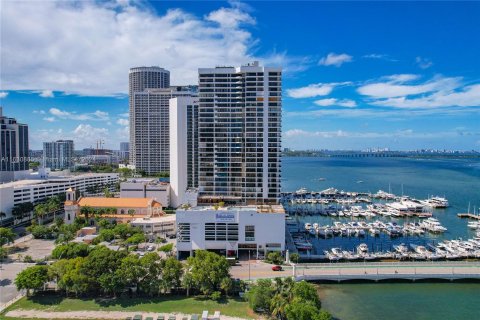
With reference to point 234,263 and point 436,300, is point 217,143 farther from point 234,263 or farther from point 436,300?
point 436,300

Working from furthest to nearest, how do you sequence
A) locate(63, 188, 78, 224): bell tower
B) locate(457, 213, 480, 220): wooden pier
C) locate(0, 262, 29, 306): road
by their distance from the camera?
locate(457, 213, 480, 220): wooden pier
locate(63, 188, 78, 224): bell tower
locate(0, 262, 29, 306): road

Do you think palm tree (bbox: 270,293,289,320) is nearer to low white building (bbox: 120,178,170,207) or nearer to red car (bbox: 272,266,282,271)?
red car (bbox: 272,266,282,271)

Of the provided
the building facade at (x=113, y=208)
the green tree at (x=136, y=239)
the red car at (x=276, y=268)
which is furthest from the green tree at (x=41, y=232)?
the red car at (x=276, y=268)

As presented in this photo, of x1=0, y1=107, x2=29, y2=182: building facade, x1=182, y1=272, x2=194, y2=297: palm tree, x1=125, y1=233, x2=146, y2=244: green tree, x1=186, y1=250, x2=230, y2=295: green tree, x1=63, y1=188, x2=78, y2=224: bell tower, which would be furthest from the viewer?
x1=0, y1=107, x2=29, y2=182: building facade

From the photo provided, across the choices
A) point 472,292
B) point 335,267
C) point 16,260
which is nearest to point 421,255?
point 472,292

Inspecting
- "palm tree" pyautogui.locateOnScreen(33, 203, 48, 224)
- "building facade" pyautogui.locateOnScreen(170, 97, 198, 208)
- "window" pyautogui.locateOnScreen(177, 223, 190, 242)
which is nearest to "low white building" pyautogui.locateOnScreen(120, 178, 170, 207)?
"building facade" pyautogui.locateOnScreen(170, 97, 198, 208)
